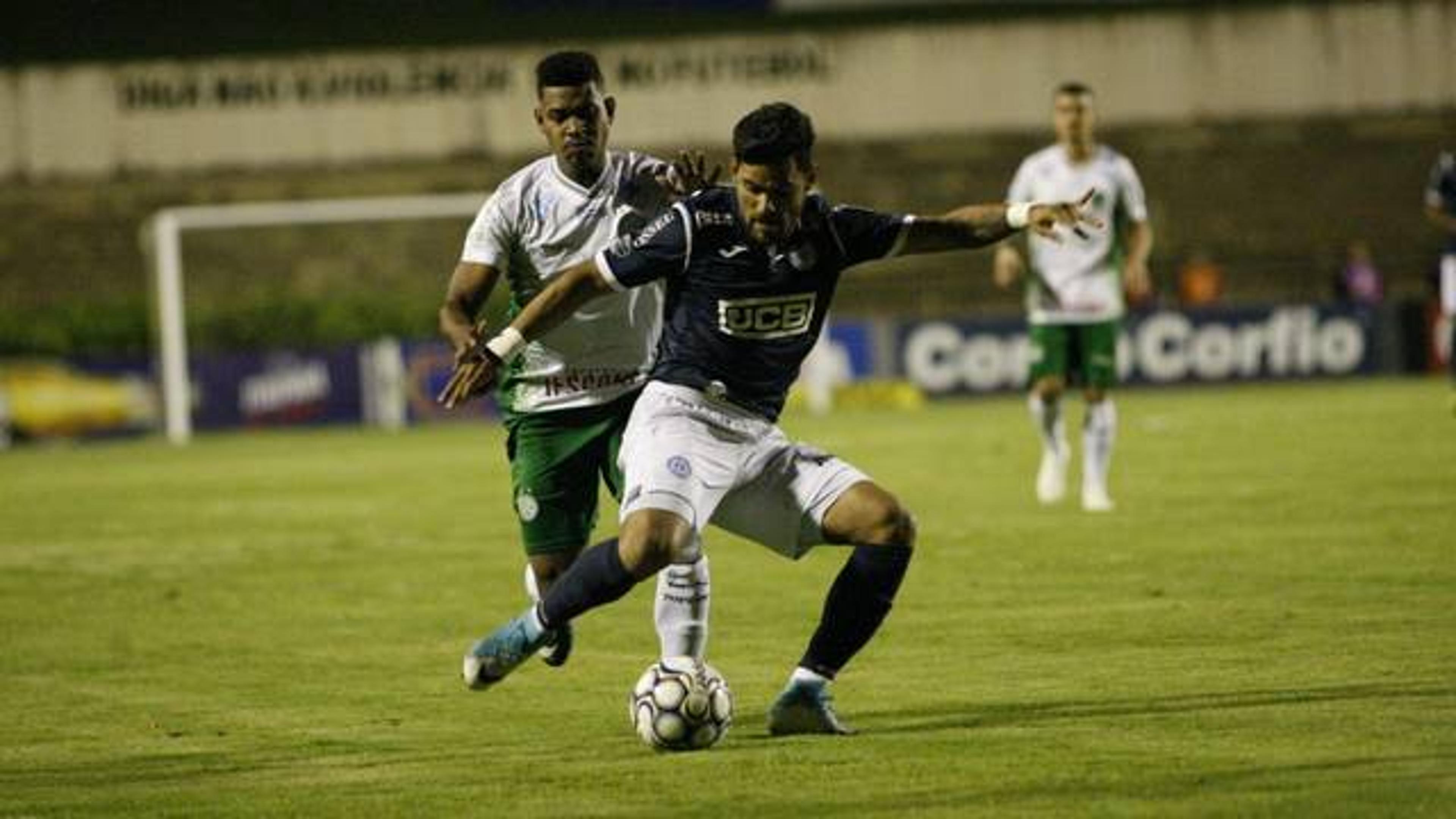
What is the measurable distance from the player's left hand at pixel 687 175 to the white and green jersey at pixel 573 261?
0.12 metres

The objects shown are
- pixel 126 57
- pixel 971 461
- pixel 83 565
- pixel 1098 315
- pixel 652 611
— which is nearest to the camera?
pixel 652 611

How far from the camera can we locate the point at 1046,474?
18.9m

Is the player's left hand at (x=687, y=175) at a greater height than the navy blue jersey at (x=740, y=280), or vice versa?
the player's left hand at (x=687, y=175)

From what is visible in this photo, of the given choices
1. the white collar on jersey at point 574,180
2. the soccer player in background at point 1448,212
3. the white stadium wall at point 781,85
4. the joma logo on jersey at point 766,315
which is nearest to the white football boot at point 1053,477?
the white collar on jersey at point 574,180

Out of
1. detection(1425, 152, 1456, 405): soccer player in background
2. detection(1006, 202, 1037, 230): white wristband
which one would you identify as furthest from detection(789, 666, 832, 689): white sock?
detection(1425, 152, 1456, 405): soccer player in background

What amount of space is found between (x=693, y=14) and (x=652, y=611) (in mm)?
33847

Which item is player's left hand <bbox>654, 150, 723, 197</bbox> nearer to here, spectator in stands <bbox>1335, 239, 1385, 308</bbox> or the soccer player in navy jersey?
the soccer player in navy jersey

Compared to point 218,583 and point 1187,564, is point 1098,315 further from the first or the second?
point 218,583

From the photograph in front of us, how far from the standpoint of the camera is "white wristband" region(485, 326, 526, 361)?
9.05 m

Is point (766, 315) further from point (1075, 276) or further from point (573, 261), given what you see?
point (1075, 276)

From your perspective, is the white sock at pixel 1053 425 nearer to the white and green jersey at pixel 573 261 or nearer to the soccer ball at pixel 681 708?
the white and green jersey at pixel 573 261

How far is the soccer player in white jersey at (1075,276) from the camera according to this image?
1866cm

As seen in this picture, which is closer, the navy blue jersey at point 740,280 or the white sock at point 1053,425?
the navy blue jersey at point 740,280

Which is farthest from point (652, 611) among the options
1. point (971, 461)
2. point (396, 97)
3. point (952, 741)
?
point (396, 97)
